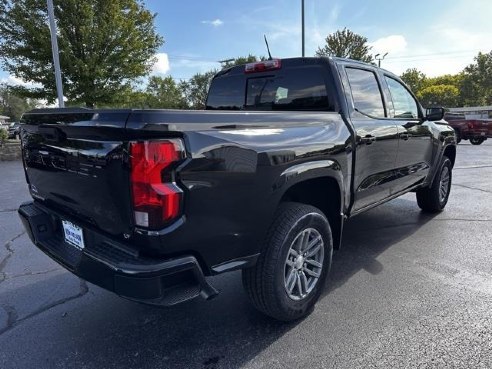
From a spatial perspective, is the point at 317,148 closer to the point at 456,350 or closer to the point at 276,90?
the point at 276,90

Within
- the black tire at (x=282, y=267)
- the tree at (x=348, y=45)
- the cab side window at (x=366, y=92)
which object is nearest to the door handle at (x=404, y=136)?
the cab side window at (x=366, y=92)

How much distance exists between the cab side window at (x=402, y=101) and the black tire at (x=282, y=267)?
7.23 ft

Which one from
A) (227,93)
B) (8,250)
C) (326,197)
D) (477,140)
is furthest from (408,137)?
(477,140)

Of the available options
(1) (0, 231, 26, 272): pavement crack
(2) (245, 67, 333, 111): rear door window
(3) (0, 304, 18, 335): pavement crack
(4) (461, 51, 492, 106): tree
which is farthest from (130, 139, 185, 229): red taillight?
(4) (461, 51, 492, 106): tree

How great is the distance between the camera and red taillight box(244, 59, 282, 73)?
376cm

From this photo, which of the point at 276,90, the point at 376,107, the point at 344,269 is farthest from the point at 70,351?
the point at 376,107

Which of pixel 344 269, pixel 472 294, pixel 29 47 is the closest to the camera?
pixel 472 294

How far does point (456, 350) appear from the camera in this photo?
246 centimetres

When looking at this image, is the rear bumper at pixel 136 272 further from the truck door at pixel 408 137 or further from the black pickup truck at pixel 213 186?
the truck door at pixel 408 137

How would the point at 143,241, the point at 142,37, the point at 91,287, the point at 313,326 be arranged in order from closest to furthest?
the point at 143,241
the point at 313,326
the point at 91,287
the point at 142,37

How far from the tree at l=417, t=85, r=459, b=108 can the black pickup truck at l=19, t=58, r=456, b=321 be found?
75606 mm

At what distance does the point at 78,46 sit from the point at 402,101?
14.6m

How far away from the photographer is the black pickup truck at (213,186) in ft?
6.50

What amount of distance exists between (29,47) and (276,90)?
49.0ft
